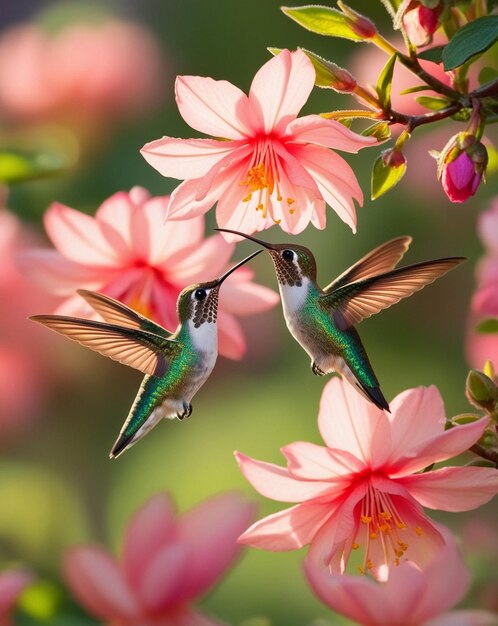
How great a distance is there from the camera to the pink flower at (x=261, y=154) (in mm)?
285

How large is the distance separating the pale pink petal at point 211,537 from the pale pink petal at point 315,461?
230mm

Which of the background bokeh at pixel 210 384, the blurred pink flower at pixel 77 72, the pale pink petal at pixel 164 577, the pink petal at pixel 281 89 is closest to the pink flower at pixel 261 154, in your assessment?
the pink petal at pixel 281 89

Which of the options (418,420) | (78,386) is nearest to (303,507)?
(418,420)

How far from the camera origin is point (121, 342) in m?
0.28

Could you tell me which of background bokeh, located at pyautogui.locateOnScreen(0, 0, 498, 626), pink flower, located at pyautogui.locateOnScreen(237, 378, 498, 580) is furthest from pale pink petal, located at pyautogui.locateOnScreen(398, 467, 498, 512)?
background bokeh, located at pyautogui.locateOnScreen(0, 0, 498, 626)

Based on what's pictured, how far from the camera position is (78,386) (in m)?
0.91

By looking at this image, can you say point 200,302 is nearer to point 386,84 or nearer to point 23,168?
point 386,84

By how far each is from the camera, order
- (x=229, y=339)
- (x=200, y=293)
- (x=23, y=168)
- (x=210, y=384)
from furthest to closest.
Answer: (x=210, y=384) → (x=23, y=168) → (x=229, y=339) → (x=200, y=293)

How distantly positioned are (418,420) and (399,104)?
389mm

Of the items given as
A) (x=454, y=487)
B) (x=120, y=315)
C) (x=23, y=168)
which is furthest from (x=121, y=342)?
(x=23, y=168)

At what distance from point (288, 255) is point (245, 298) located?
0.38 feet

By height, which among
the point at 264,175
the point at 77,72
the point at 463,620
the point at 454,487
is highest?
the point at 77,72

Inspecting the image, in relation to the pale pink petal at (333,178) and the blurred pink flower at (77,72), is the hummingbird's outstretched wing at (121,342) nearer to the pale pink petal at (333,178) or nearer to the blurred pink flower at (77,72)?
the pale pink petal at (333,178)

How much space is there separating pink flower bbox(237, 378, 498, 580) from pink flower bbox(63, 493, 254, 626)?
21cm
